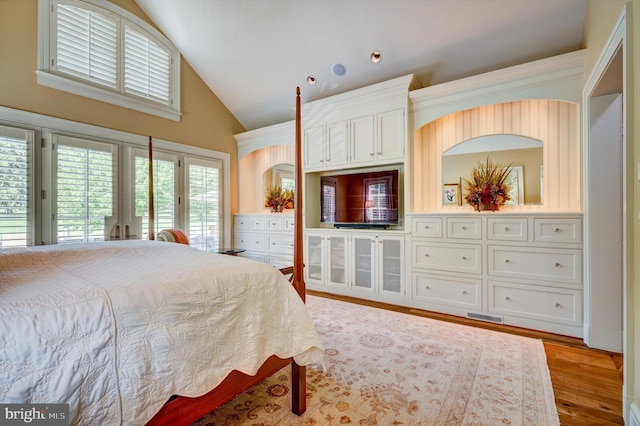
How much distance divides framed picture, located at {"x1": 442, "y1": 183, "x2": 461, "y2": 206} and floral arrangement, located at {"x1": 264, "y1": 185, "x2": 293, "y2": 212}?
254 cm

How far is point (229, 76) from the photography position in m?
4.66

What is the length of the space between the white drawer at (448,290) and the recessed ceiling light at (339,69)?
280 cm

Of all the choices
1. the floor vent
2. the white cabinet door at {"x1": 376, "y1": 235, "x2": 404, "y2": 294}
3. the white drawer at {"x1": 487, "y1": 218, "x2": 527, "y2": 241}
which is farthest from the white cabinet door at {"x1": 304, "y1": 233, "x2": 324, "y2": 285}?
the white drawer at {"x1": 487, "y1": 218, "x2": 527, "y2": 241}

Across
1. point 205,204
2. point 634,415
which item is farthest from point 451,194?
point 205,204

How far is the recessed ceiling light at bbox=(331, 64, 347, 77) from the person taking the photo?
12.8 ft

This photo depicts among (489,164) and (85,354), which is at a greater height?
(489,164)

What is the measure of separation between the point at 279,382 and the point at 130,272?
123 centimetres

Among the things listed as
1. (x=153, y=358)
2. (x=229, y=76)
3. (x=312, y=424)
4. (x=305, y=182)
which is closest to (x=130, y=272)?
(x=153, y=358)

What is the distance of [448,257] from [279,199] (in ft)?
9.56

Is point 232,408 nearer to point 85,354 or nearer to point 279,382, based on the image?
point 279,382

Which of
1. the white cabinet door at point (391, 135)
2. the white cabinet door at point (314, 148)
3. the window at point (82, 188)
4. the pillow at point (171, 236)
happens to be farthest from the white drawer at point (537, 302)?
the window at point (82, 188)

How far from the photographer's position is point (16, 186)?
304cm

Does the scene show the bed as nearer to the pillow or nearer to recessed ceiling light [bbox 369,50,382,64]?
the pillow

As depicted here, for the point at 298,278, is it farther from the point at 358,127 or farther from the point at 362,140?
the point at 358,127
